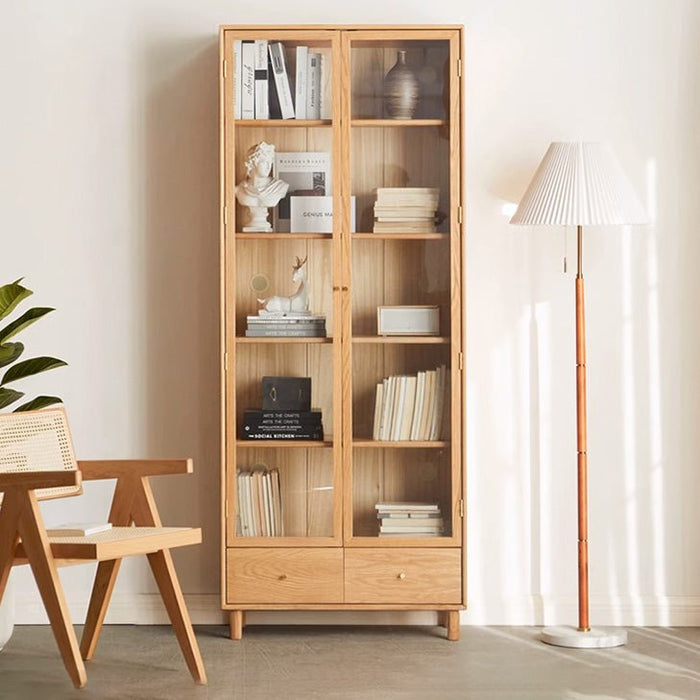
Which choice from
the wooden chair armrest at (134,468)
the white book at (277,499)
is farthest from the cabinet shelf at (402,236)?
the wooden chair armrest at (134,468)

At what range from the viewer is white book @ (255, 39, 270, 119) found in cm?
406

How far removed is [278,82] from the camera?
407 centimetres

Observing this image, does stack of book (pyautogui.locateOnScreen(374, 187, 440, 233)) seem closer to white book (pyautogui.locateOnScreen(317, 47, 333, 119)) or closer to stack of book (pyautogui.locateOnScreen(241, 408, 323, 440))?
white book (pyautogui.locateOnScreen(317, 47, 333, 119))

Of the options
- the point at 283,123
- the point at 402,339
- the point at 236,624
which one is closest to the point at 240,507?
the point at 236,624

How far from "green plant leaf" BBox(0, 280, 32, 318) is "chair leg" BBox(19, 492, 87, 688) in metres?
0.76

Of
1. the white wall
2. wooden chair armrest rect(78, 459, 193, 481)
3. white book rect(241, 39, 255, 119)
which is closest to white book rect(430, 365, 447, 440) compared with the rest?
the white wall

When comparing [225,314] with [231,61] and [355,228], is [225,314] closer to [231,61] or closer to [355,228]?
[355,228]

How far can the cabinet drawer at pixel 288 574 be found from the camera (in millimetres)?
4062

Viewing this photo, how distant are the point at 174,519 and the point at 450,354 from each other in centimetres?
120

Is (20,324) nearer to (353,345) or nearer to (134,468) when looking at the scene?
(134,468)

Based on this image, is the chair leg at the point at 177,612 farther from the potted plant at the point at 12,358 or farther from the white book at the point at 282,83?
the white book at the point at 282,83

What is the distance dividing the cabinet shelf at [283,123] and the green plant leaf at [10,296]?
0.91m

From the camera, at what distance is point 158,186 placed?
439 cm

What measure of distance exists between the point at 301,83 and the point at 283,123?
146 mm
